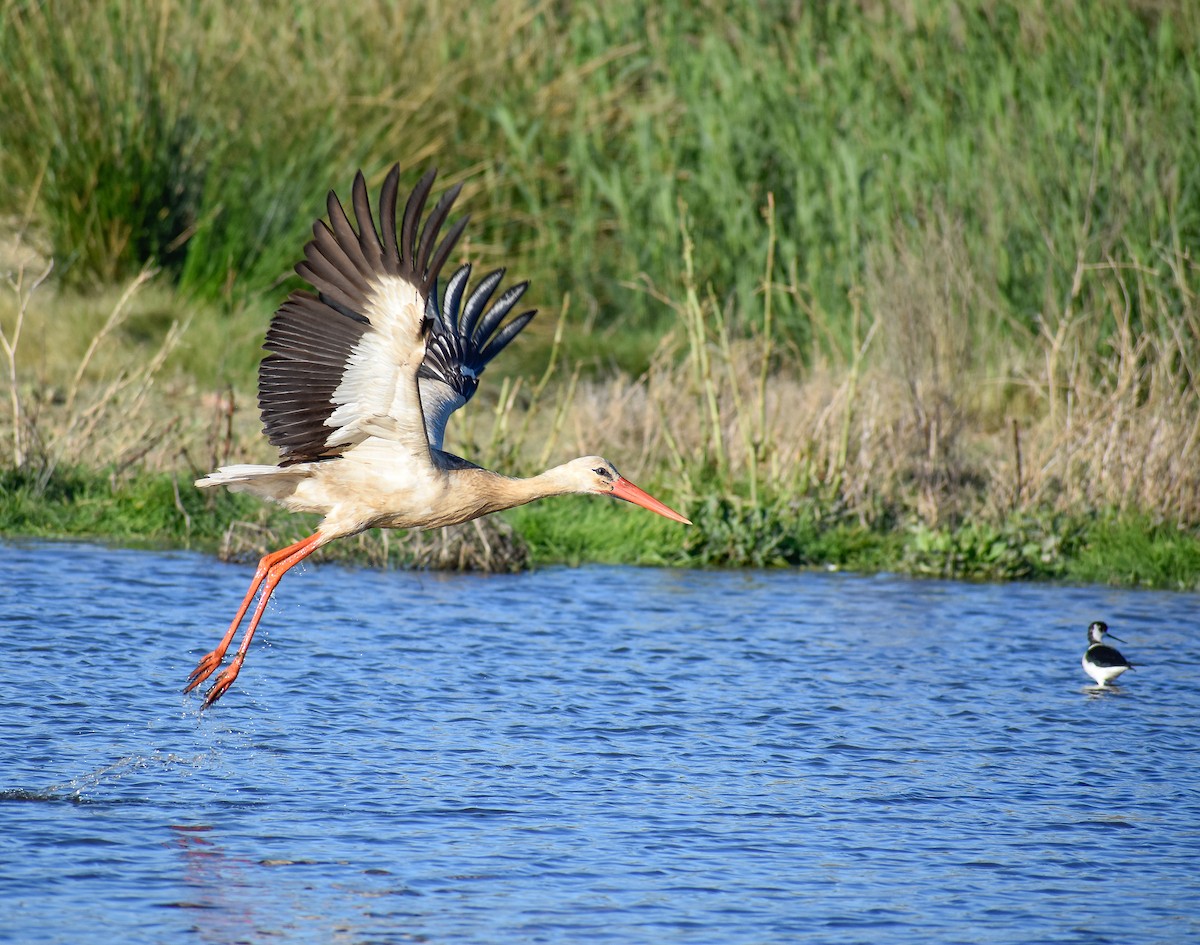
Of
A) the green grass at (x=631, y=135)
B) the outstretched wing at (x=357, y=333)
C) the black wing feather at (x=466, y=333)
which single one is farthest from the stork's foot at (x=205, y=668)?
the green grass at (x=631, y=135)

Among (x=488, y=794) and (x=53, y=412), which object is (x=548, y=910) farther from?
(x=53, y=412)

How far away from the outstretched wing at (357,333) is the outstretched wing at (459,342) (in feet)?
1.43

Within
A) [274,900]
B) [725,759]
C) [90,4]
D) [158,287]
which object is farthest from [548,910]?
[90,4]

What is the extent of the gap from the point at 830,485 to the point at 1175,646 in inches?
106

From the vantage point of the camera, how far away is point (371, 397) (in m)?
7.47

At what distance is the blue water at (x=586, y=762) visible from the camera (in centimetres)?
555

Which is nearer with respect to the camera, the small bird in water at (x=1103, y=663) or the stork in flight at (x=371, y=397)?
the stork in flight at (x=371, y=397)

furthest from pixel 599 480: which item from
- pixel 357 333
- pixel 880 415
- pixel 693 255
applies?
pixel 693 255

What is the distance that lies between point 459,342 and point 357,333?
1.33m

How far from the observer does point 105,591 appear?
9.80 metres

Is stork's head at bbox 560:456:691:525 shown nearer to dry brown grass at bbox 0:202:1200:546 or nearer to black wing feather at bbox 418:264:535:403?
black wing feather at bbox 418:264:535:403

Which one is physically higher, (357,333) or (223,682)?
(357,333)

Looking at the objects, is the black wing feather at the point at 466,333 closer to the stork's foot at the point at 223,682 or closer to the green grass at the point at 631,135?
the stork's foot at the point at 223,682

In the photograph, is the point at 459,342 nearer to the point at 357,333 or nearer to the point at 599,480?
the point at 599,480
